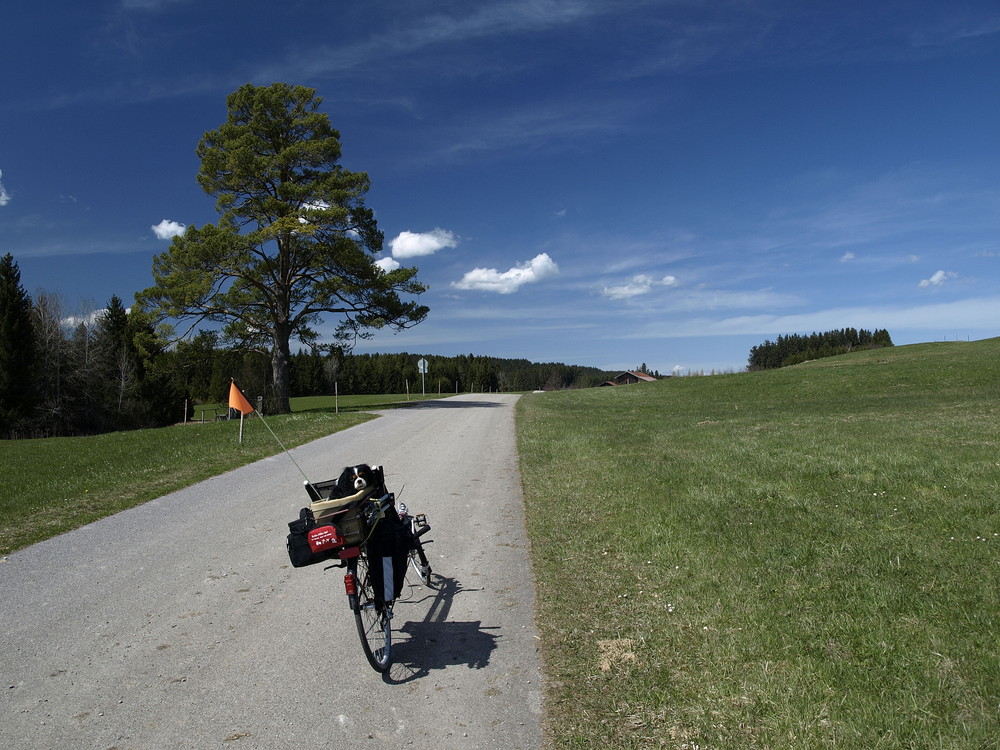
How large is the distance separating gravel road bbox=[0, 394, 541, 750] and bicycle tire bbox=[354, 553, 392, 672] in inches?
6.5

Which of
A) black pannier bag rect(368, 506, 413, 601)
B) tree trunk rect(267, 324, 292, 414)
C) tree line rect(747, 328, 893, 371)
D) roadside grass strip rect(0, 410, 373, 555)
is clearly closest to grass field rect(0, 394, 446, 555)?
roadside grass strip rect(0, 410, 373, 555)

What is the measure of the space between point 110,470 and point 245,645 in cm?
993

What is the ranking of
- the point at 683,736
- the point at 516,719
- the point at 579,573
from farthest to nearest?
the point at 579,573
the point at 516,719
the point at 683,736

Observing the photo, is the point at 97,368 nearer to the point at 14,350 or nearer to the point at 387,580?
the point at 14,350

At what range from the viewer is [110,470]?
12.2 metres

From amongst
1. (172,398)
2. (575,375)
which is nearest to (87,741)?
(172,398)

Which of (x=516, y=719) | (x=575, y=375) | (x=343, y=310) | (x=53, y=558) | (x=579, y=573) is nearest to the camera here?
(x=516, y=719)

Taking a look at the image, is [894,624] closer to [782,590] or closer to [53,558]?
[782,590]

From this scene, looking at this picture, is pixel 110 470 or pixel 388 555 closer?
pixel 388 555

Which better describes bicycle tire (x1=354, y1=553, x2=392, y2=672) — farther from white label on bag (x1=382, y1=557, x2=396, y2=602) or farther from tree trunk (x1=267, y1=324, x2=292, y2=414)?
tree trunk (x1=267, y1=324, x2=292, y2=414)

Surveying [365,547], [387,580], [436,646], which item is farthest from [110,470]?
[436,646]

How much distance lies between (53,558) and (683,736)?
6.58 meters

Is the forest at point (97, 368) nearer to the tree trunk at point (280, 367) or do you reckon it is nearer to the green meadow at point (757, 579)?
the tree trunk at point (280, 367)

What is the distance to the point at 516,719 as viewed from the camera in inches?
133
